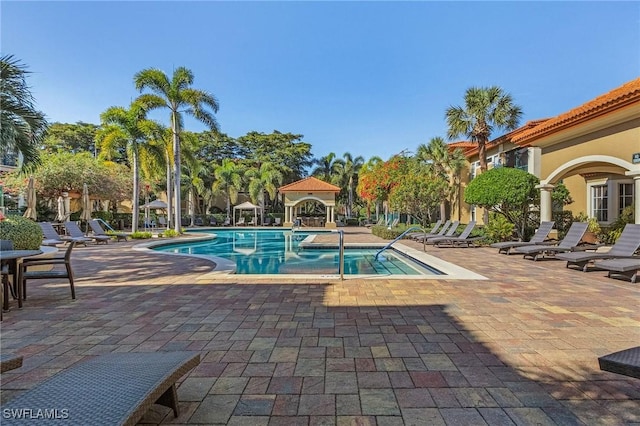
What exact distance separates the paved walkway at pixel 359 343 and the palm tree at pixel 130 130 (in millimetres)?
13709

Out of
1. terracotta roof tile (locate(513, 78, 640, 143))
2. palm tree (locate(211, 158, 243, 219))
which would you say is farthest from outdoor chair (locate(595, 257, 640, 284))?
palm tree (locate(211, 158, 243, 219))

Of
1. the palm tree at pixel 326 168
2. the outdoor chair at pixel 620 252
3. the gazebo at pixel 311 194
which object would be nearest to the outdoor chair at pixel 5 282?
the outdoor chair at pixel 620 252

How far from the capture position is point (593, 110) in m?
10.3

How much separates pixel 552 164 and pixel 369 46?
9616 millimetres

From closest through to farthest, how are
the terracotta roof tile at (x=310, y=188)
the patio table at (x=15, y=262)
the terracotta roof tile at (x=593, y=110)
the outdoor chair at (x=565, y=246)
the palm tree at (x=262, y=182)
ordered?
the patio table at (x=15, y=262) < the terracotta roof tile at (x=593, y=110) < the outdoor chair at (x=565, y=246) < the terracotta roof tile at (x=310, y=188) < the palm tree at (x=262, y=182)

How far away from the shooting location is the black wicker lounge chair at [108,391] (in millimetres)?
1647

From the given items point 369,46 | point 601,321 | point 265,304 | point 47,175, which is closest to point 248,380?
point 265,304

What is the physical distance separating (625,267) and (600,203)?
36.0ft

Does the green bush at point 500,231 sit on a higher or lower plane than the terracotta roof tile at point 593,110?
lower

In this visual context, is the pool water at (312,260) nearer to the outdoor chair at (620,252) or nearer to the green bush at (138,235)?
the green bush at (138,235)

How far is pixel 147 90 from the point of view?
19859 millimetres

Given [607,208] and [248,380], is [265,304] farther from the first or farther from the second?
[607,208]

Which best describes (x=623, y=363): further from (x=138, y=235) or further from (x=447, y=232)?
(x=138, y=235)

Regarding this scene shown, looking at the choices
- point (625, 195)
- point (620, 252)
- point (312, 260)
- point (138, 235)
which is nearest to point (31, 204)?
point (138, 235)
